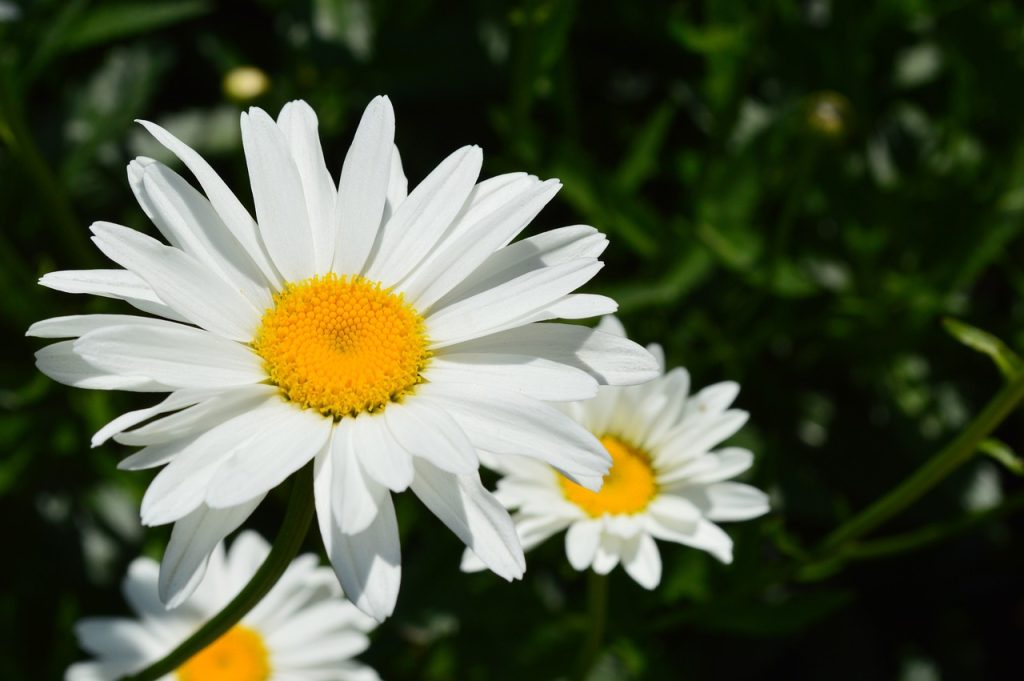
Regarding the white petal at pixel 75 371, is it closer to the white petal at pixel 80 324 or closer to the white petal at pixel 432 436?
the white petal at pixel 80 324

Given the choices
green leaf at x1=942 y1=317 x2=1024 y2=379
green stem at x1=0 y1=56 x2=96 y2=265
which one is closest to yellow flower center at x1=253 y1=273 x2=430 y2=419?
Answer: green leaf at x1=942 y1=317 x2=1024 y2=379

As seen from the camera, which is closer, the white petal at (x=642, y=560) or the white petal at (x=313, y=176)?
the white petal at (x=313, y=176)

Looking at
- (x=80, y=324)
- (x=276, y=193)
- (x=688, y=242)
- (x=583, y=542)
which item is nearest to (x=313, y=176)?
(x=276, y=193)

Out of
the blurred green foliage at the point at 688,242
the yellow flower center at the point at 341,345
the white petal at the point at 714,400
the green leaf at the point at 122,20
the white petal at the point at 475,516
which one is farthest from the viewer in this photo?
the green leaf at the point at 122,20

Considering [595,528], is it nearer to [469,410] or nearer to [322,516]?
[469,410]

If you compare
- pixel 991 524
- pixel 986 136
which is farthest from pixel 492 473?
pixel 986 136

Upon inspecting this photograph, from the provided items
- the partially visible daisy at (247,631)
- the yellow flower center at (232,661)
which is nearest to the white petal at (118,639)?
the partially visible daisy at (247,631)
